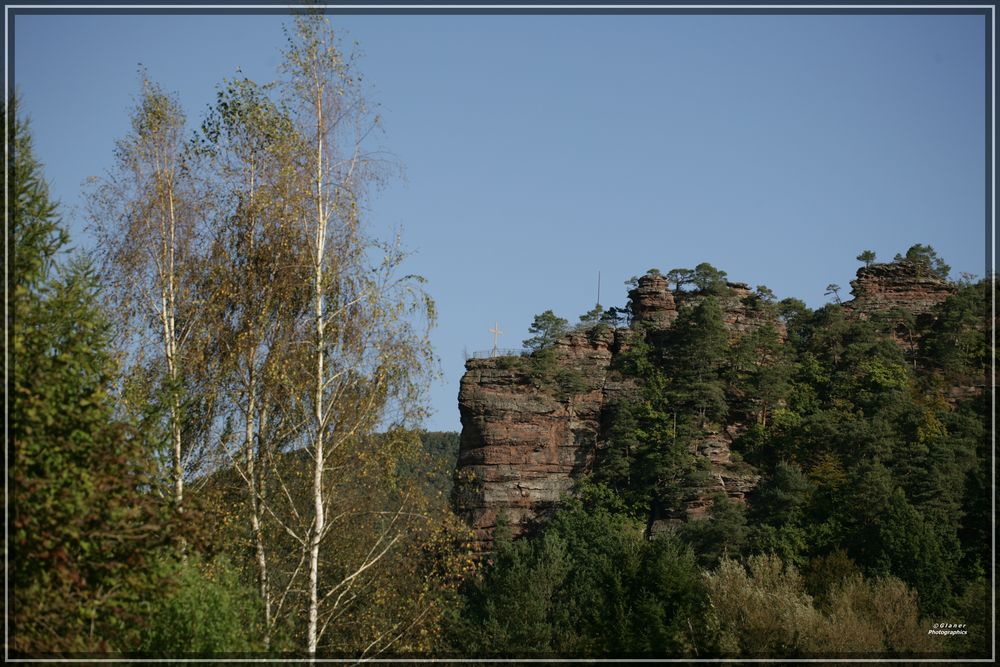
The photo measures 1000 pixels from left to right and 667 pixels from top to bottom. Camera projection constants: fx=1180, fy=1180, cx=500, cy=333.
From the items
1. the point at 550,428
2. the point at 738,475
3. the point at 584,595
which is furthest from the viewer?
the point at 550,428

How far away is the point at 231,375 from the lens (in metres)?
21.8

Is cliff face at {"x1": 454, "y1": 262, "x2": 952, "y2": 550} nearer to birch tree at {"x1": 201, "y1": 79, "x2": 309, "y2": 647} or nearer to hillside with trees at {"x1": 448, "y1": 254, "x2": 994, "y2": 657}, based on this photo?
hillside with trees at {"x1": 448, "y1": 254, "x2": 994, "y2": 657}

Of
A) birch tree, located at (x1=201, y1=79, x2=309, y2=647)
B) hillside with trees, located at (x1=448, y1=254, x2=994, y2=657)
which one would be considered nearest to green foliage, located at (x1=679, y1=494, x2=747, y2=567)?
hillside with trees, located at (x1=448, y1=254, x2=994, y2=657)

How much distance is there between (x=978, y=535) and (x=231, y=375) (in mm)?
48089

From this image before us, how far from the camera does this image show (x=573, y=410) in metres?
75.8

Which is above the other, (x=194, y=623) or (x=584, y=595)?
(x=194, y=623)

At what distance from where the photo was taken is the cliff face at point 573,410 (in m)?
70.0

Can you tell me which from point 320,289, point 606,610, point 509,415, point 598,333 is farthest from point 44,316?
point 598,333

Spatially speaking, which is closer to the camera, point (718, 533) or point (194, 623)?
point (194, 623)

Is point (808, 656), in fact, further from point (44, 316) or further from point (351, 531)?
point (44, 316)

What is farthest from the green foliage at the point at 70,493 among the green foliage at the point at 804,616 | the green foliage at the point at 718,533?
the green foliage at the point at 718,533

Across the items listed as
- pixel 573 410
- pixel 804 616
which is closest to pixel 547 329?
pixel 573 410

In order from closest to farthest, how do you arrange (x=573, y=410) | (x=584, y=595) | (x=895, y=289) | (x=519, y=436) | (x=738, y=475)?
(x=584, y=595)
(x=738, y=475)
(x=519, y=436)
(x=573, y=410)
(x=895, y=289)

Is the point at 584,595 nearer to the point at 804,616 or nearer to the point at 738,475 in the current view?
the point at 738,475
